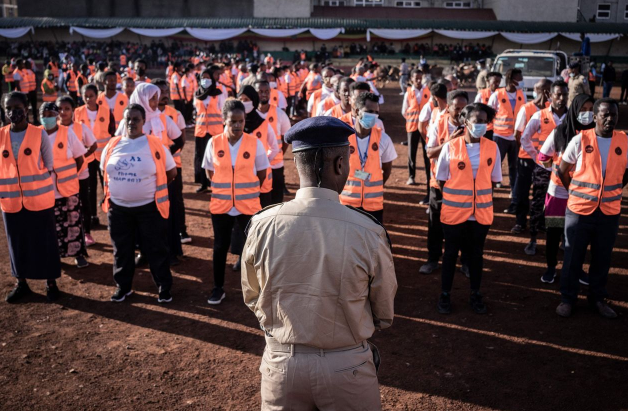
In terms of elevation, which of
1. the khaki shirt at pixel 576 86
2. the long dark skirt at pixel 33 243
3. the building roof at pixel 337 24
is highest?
the building roof at pixel 337 24

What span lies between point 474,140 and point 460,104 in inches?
52.2

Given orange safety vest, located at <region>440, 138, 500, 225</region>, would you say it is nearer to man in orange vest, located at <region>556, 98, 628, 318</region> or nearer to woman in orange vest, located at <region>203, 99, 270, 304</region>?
man in orange vest, located at <region>556, 98, 628, 318</region>

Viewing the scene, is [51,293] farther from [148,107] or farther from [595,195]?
[595,195]

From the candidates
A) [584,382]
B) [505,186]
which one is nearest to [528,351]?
[584,382]

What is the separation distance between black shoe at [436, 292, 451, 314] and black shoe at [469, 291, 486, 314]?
0.85 ft

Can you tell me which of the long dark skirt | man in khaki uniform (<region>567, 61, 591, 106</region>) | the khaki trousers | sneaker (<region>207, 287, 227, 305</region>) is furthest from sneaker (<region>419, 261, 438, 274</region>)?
man in khaki uniform (<region>567, 61, 591, 106</region>)

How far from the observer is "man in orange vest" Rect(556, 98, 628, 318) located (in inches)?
219

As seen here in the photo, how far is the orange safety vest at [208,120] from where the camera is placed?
10.2 m

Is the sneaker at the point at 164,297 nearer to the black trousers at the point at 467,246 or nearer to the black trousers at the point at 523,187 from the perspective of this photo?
the black trousers at the point at 467,246

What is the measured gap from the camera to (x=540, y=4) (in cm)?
4512

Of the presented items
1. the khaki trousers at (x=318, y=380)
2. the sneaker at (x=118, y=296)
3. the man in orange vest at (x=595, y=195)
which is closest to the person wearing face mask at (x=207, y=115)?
the sneaker at (x=118, y=296)

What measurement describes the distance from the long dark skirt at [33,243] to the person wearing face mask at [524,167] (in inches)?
250

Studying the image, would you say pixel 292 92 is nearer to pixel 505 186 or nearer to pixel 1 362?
pixel 505 186

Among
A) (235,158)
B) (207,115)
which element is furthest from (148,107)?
(207,115)
